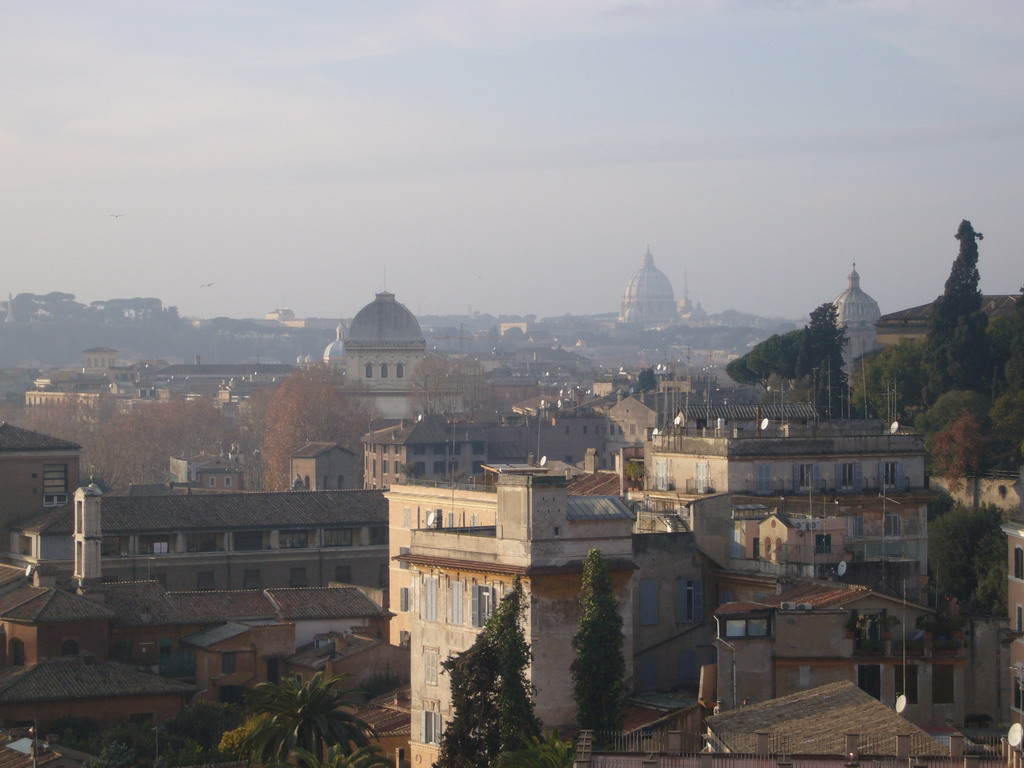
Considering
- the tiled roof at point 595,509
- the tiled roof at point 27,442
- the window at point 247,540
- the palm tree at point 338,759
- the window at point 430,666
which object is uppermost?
the tiled roof at point 27,442

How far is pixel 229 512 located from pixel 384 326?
209 feet

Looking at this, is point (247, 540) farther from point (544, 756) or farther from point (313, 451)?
point (313, 451)

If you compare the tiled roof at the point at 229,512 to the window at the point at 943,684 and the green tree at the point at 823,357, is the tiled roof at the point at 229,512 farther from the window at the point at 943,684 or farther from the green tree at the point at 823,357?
the window at the point at 943,684

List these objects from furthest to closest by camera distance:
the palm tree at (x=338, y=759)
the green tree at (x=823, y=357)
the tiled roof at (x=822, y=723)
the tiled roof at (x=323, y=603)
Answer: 1. the green tree at (x=823, y=357)
2. the tiled roof at (x=323, y=603)
3. the palm tree at (x=338, y=759)
4. the tiled roof at (x=822, y=723)

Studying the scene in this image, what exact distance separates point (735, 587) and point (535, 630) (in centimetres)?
351

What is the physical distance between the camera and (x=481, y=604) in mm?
23609

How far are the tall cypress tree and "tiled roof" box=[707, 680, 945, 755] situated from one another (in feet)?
85.1

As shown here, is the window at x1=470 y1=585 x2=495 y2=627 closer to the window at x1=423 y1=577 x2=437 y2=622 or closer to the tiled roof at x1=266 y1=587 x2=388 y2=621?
the window at x1=423 y1=577 x2=437 y2=622

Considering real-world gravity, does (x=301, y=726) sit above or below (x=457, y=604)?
below

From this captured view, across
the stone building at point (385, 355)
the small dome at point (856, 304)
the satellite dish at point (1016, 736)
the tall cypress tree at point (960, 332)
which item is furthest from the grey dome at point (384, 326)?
the satellite dish at point (1016, 736)

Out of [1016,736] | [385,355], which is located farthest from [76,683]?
[385,355]

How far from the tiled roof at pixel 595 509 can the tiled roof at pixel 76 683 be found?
28.0 feet

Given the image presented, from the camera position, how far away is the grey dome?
102562mm

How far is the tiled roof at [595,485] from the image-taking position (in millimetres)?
34938
